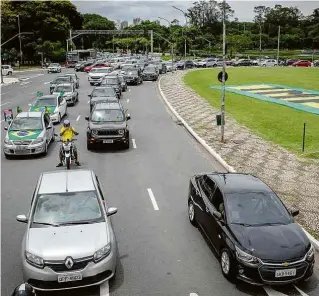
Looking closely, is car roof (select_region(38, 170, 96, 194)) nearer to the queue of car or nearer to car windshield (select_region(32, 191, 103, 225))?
the queue of car

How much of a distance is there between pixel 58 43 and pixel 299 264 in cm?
9550

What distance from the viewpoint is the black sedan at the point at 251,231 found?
26.6 ft

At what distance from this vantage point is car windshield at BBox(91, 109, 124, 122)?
63.7 ft

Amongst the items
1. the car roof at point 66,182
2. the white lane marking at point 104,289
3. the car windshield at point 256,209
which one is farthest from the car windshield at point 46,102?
the white lane marking at point 104,289

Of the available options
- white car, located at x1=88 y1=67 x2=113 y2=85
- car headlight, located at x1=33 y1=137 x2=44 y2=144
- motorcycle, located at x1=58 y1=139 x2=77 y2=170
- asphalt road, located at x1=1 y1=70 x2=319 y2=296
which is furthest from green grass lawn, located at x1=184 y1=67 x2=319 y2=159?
white car, located at x1=88 y1=67 x2=113 y2=85

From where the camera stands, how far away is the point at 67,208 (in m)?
9.27

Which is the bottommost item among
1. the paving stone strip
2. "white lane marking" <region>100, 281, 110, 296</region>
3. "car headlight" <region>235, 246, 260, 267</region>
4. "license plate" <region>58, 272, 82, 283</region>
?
the paving stone strip

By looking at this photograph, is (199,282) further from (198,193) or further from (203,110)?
(203,110)

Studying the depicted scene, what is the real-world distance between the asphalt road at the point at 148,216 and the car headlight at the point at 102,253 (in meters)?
0.63

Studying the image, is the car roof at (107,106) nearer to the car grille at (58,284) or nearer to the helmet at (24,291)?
the car grille at (58,284)

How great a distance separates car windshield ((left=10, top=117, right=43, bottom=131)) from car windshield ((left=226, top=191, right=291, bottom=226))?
11410 millimetres

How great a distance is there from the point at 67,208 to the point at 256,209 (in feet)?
12.8

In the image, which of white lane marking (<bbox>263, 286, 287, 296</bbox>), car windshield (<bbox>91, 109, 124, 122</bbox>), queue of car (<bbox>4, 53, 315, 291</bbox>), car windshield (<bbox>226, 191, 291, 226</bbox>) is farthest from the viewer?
car windshield (<bbox>91, 109, 124, 122</bbox>)

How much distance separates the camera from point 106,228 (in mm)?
8766
